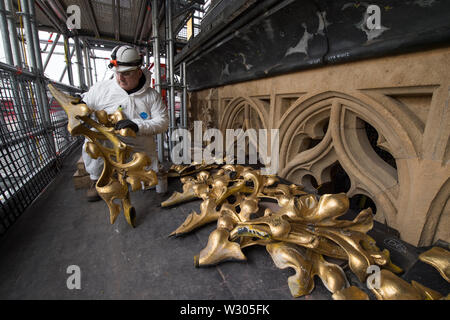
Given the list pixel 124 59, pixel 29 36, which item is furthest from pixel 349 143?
pixel 29 36

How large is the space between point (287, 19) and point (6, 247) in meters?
1.59

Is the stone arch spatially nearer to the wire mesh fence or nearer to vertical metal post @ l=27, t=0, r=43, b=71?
the wire mesh fence

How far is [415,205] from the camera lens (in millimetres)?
751

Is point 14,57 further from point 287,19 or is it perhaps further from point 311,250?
point 311,250

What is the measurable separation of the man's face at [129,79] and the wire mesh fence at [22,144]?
0.57 meters

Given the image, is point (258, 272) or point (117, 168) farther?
point (117, 168)

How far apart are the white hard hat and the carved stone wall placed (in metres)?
0.87

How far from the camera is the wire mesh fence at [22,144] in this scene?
1049mm

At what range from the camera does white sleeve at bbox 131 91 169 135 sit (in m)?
1.23

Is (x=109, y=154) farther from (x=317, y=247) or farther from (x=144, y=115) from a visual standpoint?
(x=317, y=247)

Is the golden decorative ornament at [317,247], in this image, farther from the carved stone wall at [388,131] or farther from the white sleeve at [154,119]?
the white sleeve at [154,119]

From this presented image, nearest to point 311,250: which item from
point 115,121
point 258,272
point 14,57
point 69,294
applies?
point 258,272

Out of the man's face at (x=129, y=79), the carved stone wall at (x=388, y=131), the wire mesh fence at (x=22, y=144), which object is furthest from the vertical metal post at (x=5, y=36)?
the carved stone wall at (x=388, y=131)

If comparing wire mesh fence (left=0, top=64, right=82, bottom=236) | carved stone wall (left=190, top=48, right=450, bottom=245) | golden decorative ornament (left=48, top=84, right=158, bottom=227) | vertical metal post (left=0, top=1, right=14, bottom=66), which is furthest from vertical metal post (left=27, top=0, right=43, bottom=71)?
carved stone wall (left=190, top=48, right=450, bottom=245)
